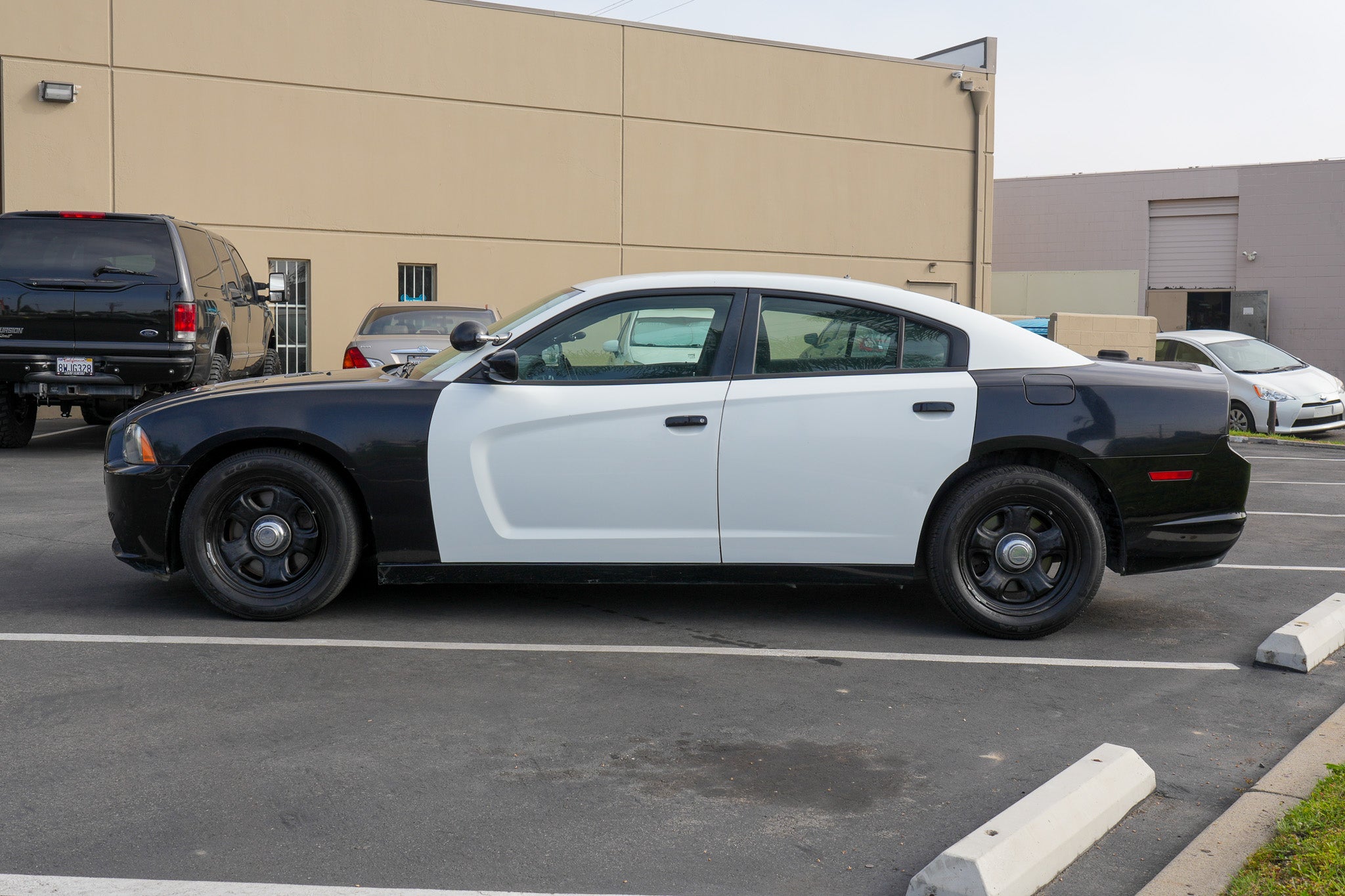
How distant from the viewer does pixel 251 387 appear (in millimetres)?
5625

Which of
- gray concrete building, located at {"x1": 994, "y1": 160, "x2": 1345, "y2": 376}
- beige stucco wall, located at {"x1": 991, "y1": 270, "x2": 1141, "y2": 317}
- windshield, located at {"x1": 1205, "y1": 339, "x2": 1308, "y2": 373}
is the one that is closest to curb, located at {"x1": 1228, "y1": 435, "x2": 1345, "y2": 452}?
windshield, located at {"x1": 1205, "y1": 339, "x2": 1308, "y2": 373}

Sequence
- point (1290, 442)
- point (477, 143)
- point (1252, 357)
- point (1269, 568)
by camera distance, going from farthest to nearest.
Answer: point (477, 143), point (1252, 357), point (1290, 442), point (1269, 568)

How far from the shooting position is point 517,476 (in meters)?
5.36

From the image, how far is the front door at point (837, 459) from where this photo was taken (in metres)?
5.35

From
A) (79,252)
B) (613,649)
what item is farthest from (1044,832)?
(79,252)

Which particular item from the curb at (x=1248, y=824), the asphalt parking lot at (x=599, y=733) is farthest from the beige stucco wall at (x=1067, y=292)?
the curb at (x=1248, y=824)

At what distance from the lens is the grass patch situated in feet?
9.68

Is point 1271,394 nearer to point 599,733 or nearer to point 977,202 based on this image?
point 977,202

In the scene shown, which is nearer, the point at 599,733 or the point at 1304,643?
the point at 599,733

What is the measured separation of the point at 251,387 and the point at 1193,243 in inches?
1260

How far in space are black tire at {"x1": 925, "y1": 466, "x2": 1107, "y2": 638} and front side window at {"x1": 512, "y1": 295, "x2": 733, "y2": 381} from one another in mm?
1260

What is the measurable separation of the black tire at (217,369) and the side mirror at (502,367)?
22.3 ft

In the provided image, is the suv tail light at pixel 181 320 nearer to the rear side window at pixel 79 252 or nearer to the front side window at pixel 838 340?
the rear side window at pixel 79 252

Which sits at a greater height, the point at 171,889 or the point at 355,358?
the point at 355,358
